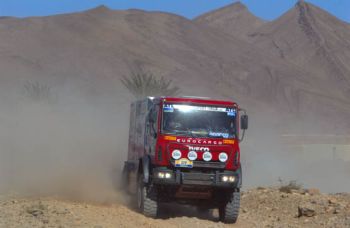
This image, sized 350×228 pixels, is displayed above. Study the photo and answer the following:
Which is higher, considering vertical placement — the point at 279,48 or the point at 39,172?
the point at 279,48

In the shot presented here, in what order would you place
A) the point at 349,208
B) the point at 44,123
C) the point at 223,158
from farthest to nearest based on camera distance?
the point at 44,123
the point at 349,208
the point at 223,158

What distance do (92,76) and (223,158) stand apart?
308 ft

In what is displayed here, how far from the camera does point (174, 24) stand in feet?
507

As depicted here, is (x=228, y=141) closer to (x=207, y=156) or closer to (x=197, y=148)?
(x=207, y=156)

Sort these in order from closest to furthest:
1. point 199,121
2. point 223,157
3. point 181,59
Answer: point 223,157 → point 199,121 → point 181,59

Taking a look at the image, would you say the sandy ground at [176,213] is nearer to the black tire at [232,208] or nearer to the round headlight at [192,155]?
the black tire at [232,208]

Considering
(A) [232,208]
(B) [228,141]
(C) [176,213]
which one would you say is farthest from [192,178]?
(C) [176,213]

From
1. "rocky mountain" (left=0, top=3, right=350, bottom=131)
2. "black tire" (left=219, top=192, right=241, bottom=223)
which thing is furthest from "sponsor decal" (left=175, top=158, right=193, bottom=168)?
"rocky mountain" (left=0, top=3, right=350, bottom=131)

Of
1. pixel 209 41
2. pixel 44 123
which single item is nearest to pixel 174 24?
pixel 209 41

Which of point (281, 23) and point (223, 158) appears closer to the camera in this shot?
point (223, 158)

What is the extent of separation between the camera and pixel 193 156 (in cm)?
1513

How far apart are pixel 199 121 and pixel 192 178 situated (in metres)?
1.39

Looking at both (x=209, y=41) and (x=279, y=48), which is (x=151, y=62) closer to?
(x=209, y=41)

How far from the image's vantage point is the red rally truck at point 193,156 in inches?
597
